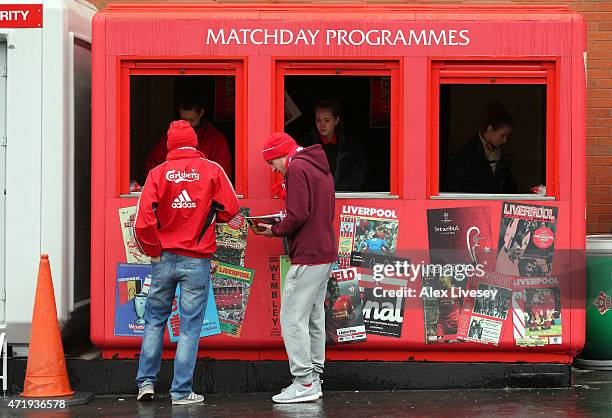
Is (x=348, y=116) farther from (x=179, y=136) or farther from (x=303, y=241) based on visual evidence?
(x=179, y=136)

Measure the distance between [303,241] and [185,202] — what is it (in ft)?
2.64

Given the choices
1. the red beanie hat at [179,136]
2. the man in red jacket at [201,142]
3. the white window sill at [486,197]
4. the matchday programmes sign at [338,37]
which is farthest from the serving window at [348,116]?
the red beanie hat at [179,136]

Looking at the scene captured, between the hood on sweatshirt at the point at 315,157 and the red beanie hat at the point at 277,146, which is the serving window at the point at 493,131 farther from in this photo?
the red beanie hat at the point at 277,146

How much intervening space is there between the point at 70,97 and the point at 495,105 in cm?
315

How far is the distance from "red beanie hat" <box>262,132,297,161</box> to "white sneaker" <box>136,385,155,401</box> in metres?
1.72

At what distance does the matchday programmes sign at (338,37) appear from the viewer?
303 inches

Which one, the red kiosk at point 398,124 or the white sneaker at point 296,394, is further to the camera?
the red kiosk at point 398,124

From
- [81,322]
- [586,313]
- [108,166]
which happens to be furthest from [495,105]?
[81,322]

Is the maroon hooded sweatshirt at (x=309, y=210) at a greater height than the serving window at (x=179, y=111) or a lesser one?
Answer: lesser

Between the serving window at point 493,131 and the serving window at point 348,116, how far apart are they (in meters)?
0.37

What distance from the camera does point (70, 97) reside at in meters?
7.87

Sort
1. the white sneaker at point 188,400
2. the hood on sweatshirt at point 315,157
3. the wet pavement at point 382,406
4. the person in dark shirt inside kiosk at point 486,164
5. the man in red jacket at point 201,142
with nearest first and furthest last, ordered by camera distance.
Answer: the wet pavement at point 382,406 < the hood on sweatshirt at point 315,157 < the white sneaker at point 188,400 < the person in dark shirt inside kiosk at point 486,164 < the man in red jacket at point 201,142

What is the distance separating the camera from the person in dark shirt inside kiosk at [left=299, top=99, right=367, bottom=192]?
8047mm

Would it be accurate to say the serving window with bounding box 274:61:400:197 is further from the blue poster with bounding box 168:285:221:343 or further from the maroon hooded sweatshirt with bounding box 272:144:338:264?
the blue poster with bounding box 168:285:221:343
